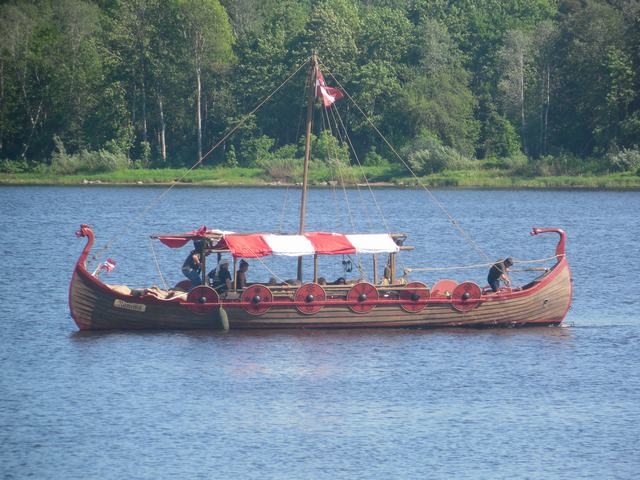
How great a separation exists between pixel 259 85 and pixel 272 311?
246ft

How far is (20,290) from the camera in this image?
5294cm

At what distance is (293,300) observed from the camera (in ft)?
138

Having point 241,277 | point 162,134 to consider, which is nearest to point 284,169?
point 162,134

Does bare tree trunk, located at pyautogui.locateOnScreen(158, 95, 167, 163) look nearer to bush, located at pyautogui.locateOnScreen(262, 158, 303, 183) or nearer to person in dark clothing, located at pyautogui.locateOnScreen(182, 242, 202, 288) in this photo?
bush, located at pyautogui.locateOnScreen(262, 158, 303, 183)

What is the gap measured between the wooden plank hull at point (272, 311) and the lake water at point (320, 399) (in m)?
0.44

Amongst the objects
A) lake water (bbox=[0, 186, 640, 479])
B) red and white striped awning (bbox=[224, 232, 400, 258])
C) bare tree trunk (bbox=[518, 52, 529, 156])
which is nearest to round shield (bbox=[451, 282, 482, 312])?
lake water (bbox=[0, 186, 640, 479])

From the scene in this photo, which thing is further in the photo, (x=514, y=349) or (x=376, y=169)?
(x=376, y=169)

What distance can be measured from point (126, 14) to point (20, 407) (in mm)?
84035

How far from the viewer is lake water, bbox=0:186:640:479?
3053 centimetres

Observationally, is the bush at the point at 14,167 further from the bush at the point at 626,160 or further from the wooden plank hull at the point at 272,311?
the wooden plank hull at the point at 272,311

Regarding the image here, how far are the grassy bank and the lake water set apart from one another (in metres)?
48.1

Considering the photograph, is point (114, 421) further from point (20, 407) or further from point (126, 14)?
point (126, 14)

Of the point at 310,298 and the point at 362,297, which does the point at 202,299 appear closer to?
the point at 310,298

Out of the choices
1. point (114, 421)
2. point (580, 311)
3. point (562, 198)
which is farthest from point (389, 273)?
point (562, 198)
